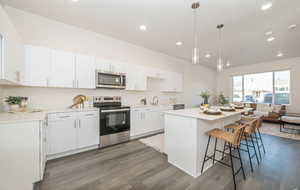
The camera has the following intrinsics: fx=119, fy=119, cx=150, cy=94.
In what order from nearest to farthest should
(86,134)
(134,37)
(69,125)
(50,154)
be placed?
(50,154) → (69,125) → (86,134) → (134,37)

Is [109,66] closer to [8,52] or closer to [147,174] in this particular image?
[8,52]

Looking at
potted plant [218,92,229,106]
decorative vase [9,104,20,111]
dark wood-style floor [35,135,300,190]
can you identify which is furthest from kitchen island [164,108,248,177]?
potted plant [218,92,229,106]

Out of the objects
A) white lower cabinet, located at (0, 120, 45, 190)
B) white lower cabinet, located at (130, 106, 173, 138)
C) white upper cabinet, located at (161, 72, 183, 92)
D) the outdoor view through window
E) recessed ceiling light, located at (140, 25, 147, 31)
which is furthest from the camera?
the outdoor view through window

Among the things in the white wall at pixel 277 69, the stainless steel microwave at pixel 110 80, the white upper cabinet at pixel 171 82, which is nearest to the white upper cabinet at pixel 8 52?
the stainless steel microwave at pixel 110 80

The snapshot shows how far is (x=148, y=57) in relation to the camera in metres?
4.57

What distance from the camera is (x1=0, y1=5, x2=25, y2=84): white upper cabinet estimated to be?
57.8 inches

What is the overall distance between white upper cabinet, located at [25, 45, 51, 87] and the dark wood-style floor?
1.66 metres

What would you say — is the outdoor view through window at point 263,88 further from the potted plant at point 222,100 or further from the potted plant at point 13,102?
the potted plant at point 13,102

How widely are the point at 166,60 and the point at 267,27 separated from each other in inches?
124

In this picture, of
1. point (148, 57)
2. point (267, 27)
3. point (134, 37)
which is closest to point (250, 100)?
point (267, 27)

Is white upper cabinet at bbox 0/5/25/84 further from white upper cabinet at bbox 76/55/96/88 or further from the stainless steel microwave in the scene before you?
the stainless steel microwave

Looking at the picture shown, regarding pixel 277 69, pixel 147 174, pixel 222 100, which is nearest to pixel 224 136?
pixel 147 174

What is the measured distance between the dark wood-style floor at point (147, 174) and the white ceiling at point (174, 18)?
306 cm

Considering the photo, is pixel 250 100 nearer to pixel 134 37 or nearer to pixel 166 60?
pixel 166 60
